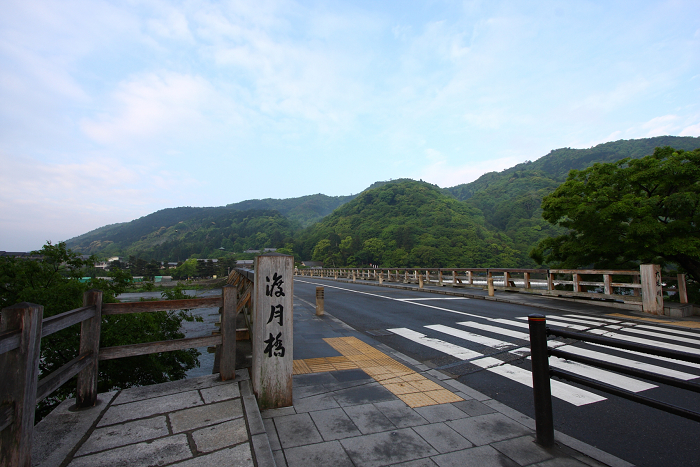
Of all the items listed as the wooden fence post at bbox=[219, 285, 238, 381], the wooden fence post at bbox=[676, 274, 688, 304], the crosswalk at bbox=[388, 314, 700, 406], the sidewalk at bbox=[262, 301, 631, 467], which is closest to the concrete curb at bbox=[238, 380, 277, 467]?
the sidewalk at bbox=[262, 301, 631, 467]

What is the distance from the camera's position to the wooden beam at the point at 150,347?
3607 mm

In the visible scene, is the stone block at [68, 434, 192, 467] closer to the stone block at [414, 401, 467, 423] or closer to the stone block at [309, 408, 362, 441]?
the stone block at [309, 408, 362, 441]

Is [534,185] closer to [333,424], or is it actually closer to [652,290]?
[652,290]

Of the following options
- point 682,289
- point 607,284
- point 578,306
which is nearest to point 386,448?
point 578,306

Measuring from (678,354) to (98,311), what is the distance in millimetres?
4769

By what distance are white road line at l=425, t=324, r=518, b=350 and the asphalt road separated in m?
0.02

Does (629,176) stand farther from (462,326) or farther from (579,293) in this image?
(462,326)

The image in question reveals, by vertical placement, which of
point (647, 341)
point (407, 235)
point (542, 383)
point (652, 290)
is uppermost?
point (407, 235)

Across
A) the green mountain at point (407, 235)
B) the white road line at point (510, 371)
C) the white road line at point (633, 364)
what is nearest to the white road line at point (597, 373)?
the white road line at point (633, 364)

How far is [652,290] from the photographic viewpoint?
10.1m

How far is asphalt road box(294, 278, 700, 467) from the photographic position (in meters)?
3.28

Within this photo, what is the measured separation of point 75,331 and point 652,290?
13555 mm

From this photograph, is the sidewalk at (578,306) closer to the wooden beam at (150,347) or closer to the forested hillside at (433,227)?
the wooden beam at (150,347)

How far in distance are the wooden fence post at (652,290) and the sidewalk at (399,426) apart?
888 centimetres
